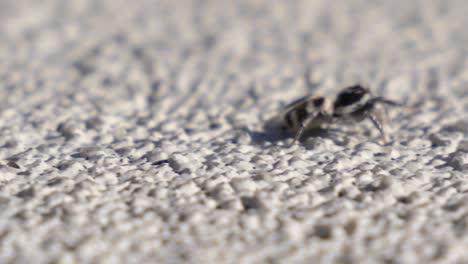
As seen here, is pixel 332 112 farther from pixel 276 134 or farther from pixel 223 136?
pixel 223 136

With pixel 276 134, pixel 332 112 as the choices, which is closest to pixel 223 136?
pixel 276 134

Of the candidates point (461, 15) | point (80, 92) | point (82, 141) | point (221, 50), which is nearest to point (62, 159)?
point (82, 141)

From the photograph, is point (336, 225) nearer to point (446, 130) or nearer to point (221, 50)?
point (446, 130)

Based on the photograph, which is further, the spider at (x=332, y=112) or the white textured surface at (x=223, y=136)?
the spider at (x=332, y=112)

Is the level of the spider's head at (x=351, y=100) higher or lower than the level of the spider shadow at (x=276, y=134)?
higher

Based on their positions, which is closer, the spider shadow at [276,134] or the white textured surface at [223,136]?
the white textured surface at [223,136]
